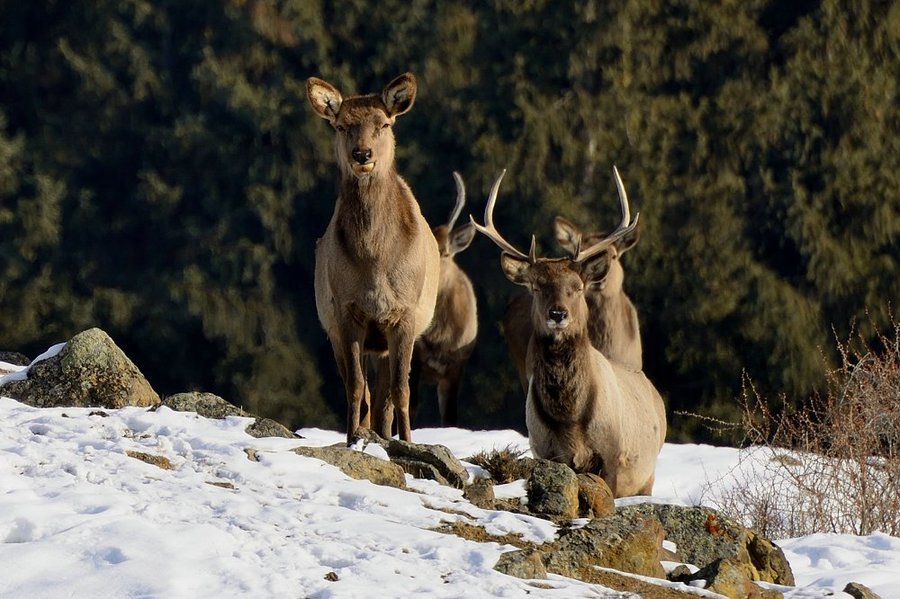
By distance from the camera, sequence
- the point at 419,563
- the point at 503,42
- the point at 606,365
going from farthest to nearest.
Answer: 1. the point at 503,42
2. the point at 606,365
3. the point at 419,563

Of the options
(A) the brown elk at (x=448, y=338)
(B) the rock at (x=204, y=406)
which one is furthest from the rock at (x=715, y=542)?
(A) the brown elk at (x=448, y=338)

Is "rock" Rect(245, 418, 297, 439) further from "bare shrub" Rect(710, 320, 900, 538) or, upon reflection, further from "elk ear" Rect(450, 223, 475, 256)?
"elk ear" Rect(450, 223, 475, 256)

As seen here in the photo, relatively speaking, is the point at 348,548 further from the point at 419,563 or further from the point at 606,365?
the point at 606,365

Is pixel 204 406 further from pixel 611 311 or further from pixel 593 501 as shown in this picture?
pixel 611 311

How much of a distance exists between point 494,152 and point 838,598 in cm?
1400

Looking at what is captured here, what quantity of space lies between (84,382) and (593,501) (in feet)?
9.69

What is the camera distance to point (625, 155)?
67.6 feet

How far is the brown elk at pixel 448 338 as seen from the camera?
1489 cm

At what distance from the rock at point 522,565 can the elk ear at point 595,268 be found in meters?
3.81

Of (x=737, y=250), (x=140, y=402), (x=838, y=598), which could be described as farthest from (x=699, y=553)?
(x=737, y=250)

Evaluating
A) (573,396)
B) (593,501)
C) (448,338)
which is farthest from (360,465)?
(448,338)

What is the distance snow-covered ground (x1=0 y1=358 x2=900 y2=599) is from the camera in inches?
252

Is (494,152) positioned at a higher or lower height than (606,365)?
higher

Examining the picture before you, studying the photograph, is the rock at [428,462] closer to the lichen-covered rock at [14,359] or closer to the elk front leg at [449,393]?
the lichen-covered rock at [14,359]
